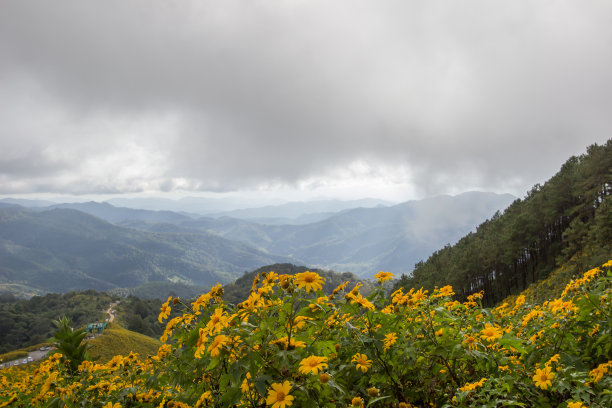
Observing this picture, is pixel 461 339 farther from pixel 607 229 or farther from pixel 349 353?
pixel 607 229

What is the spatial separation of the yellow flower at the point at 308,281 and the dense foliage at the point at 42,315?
105 meters

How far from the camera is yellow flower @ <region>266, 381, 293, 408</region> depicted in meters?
2.08

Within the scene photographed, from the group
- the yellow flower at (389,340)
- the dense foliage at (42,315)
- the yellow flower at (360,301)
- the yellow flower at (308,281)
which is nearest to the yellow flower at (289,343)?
the yellow flower at (308,281)

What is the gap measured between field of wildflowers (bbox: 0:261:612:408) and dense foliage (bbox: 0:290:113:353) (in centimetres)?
10366

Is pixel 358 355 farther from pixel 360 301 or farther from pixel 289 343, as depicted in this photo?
pixel 289 343

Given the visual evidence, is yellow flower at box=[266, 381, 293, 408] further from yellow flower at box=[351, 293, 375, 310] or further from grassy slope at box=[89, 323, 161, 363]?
grassy slope at box=[89, 323, 161, 363]

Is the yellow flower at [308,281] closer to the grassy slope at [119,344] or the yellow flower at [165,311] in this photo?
the yellow flower at [165,311]

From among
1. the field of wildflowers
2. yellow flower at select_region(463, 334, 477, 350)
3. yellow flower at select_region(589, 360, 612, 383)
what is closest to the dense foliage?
the field of wildflowers

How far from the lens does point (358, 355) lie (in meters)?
2.97

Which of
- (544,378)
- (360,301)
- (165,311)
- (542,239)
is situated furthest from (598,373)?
(542,239)

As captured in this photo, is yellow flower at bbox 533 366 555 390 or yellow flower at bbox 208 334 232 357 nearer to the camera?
yellow flower at bbox 208 334 232 357

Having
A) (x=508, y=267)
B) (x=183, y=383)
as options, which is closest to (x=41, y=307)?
(x=508, y=267)

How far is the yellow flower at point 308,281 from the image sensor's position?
264cm

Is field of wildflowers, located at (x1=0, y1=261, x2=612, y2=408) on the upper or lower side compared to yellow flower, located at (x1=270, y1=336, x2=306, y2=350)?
lower
